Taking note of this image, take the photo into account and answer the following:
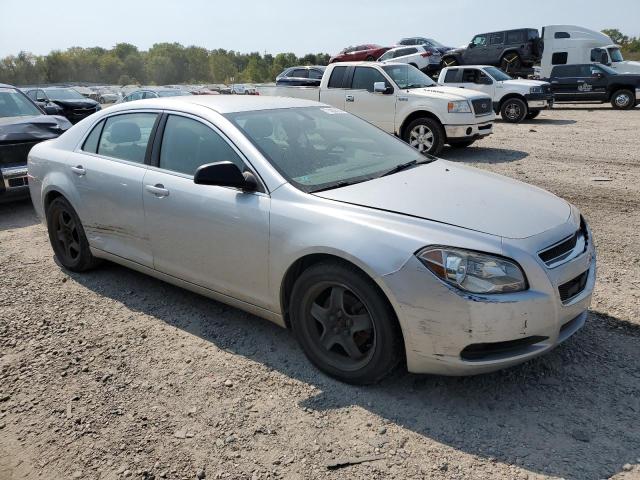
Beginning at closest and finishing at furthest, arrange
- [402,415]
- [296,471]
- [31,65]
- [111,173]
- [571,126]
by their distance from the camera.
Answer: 1. [296,471]
2. [402,415]
3. [111,173]
4. [571,126]
5. [31,65]

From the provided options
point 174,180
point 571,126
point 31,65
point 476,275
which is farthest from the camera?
point 31,65

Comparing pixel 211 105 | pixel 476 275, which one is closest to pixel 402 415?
pixel 476 275

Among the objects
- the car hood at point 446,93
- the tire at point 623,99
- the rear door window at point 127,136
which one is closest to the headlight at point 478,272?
the rear door window at point 127,136

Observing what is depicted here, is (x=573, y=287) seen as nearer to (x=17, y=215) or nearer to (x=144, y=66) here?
(x=17, y=215)

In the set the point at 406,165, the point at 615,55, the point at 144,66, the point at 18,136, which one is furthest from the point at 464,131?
the point at 144,66

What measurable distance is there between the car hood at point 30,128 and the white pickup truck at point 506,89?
11.9m

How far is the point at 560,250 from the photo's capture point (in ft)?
9.70

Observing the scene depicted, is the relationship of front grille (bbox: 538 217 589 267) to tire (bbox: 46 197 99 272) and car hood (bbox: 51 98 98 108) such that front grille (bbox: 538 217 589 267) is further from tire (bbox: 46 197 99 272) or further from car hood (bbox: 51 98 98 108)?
car hood (bbox: 51 98 98 108)

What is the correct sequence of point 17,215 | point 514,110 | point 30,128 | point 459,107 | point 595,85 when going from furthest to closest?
1. point 595,85
2. point 514,110
3. point 459,107
4. point 30,128
5. point 17,215

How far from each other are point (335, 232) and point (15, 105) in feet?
25.5

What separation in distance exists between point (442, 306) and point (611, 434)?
1025 mm

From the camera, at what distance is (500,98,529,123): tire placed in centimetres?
1641

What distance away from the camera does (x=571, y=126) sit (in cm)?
1553

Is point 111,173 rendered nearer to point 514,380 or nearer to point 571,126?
point 514,380
